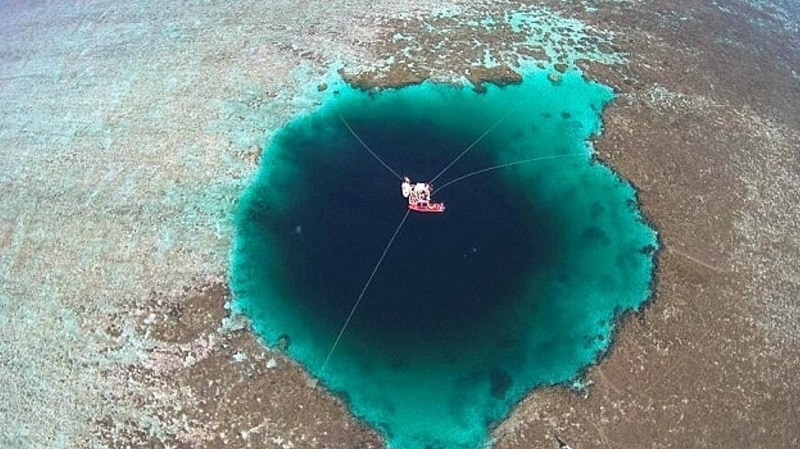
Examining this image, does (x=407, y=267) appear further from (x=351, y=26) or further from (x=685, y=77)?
(x=685, y=77)

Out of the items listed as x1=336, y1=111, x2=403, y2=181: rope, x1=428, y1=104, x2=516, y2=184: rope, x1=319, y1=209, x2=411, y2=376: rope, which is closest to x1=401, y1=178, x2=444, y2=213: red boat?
x1=319, y1=209, x2=411, y2=376: rope

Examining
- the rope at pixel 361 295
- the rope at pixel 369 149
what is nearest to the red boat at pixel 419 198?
the rope at pixel 361 295

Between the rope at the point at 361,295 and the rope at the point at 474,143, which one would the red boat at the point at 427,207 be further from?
the rope at the point at 474,143

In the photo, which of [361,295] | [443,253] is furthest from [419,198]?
[361,295]

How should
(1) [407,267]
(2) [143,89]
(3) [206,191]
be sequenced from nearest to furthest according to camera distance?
(1) [407,267]
(3) [206,191]
(2) [143,89]

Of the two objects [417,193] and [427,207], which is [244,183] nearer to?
[417,193]

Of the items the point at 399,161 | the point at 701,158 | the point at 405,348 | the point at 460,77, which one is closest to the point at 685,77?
the point at 701,158
